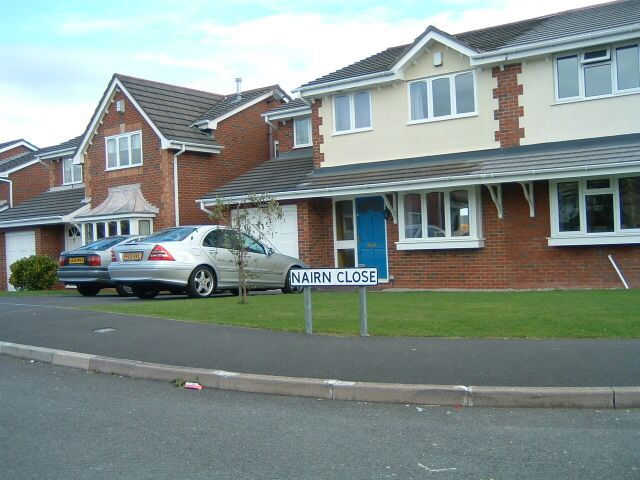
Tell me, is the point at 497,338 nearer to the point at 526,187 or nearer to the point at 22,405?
the point at 22,405

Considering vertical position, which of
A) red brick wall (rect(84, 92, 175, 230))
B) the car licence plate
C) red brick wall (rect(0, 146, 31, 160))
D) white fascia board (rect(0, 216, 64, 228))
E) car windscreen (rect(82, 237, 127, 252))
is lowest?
the car licence plate

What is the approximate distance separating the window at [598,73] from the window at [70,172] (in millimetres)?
20096

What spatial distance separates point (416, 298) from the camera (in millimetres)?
13922

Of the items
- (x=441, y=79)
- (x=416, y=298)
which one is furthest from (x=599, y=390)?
(x=441, y=79)

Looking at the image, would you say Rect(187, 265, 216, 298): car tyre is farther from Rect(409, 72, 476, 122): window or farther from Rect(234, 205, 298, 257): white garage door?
Rect(409, 72, 476, 122): window

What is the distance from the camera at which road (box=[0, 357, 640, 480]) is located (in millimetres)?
5023

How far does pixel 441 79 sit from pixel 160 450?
45.7 ft

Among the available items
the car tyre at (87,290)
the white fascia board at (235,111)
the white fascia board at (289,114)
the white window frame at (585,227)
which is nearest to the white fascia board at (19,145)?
the white fascia board at (235,111)

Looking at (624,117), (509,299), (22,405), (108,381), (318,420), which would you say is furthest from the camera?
(624,117)

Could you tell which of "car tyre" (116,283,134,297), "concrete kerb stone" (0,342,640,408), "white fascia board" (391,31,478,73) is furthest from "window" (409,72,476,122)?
"concrete kerb stone" (0,342,640,408)

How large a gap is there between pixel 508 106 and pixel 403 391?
1117cm

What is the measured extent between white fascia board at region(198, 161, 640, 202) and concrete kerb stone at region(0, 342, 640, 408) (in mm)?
8442

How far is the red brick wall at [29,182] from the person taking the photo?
3303cm

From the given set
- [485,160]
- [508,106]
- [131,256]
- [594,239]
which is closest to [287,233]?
[485,160]
